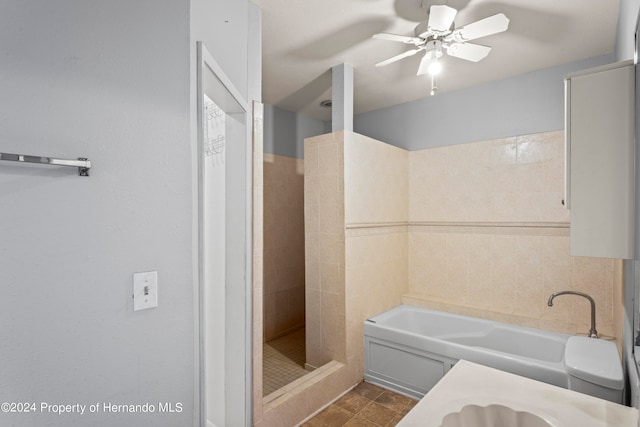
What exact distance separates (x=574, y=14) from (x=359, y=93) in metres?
1.79

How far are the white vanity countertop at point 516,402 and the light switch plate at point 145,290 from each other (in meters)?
0.92

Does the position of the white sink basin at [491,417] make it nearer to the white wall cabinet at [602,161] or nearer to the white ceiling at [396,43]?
the white wall cabinet at [602,161]

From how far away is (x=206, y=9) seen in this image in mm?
1349

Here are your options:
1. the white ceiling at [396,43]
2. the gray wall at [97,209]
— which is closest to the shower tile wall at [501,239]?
the white ceiling at [396,43]

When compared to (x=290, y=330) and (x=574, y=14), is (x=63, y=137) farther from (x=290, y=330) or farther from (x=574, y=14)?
(x=290, y=330)

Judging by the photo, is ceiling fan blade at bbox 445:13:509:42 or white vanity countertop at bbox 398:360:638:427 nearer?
white vanity countertop at bbox 398:360:638:427

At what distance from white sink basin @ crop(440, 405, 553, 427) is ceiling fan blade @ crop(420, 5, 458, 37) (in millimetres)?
1824

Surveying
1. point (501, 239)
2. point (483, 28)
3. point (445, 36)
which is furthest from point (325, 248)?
point (483, 28)

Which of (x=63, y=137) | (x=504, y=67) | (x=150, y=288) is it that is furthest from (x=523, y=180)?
(x=63, y=137)

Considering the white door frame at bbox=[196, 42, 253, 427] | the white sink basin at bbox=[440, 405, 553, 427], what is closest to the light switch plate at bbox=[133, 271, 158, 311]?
the white door frame at bbox=[196, 42, 253, 427]

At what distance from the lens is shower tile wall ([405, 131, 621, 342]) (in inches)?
103

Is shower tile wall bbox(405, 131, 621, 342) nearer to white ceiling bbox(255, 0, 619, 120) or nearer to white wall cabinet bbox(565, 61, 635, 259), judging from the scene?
white ceiling bbox(255, 0, 619, 120)

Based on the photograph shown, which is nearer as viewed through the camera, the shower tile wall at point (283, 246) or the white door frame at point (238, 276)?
the white door frame at point (238, 276)

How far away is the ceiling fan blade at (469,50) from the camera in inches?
77.7
